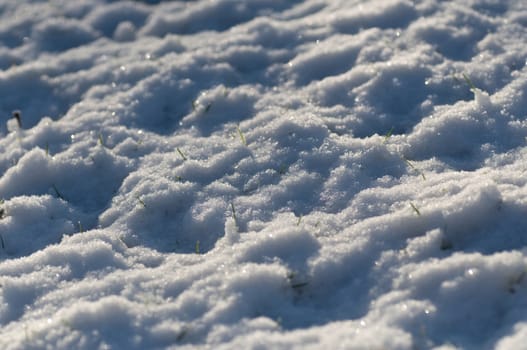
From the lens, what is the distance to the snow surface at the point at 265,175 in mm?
2791

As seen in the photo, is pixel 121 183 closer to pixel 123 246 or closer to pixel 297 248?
pixel 123 246

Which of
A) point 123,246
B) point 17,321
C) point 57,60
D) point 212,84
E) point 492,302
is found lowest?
point 492,302

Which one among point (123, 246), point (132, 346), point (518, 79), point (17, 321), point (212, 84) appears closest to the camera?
point (132, 346)

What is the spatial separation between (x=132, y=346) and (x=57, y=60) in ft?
9.89

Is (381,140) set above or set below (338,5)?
below

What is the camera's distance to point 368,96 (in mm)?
4180

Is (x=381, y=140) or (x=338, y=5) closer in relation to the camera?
(x=381, y=140)

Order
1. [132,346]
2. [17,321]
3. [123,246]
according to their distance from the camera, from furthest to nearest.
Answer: [123,246], [17,321], [132,346]

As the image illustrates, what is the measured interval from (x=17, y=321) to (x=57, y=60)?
264cm

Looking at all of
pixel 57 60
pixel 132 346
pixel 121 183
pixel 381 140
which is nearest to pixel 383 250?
pixel 381 140

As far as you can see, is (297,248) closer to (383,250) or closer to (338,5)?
(383,250)

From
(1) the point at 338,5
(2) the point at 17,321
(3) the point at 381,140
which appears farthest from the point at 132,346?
(1) the point at 338,5

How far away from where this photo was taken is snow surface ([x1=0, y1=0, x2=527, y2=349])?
9.16ft

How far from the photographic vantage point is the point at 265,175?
3688 millimetres
